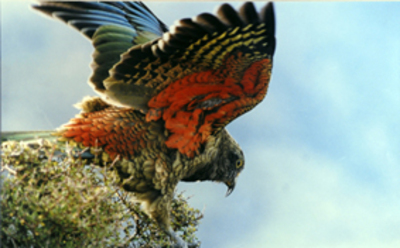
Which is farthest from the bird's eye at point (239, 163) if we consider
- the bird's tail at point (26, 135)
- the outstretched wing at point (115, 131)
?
the bird's tail at point (26, 135)

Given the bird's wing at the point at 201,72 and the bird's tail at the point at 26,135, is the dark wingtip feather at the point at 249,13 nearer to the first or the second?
the bird's wing at the point at 201,72

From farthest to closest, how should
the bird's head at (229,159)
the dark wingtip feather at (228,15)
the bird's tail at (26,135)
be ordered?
the bird's head at (229,159) → the bird's tail at (26,135) → the dark wingtip feather at (228,15)

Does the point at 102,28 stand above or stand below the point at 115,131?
above

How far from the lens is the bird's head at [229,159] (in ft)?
12.2

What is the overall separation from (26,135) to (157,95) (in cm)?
97

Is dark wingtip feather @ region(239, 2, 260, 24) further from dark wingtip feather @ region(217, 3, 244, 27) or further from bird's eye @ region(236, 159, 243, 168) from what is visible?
bird's eye @ region(236, 159, 243, 168)

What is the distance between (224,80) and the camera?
115 inches

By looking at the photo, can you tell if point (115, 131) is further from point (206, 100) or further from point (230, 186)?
point (230, 186)

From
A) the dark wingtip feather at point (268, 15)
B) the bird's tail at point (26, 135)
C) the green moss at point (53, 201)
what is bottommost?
the green moss at point (53, 201)

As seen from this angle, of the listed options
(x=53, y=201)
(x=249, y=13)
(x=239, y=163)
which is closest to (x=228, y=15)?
(x=249, y=13)

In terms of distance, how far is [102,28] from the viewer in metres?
3.10

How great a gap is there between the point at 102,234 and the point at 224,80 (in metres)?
1.30

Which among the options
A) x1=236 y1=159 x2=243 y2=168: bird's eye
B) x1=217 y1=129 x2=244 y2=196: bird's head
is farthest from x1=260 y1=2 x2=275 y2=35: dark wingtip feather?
x1=236 y1=159 x2=243 y2=168: bird's eye

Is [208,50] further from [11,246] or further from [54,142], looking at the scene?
[11,246]
